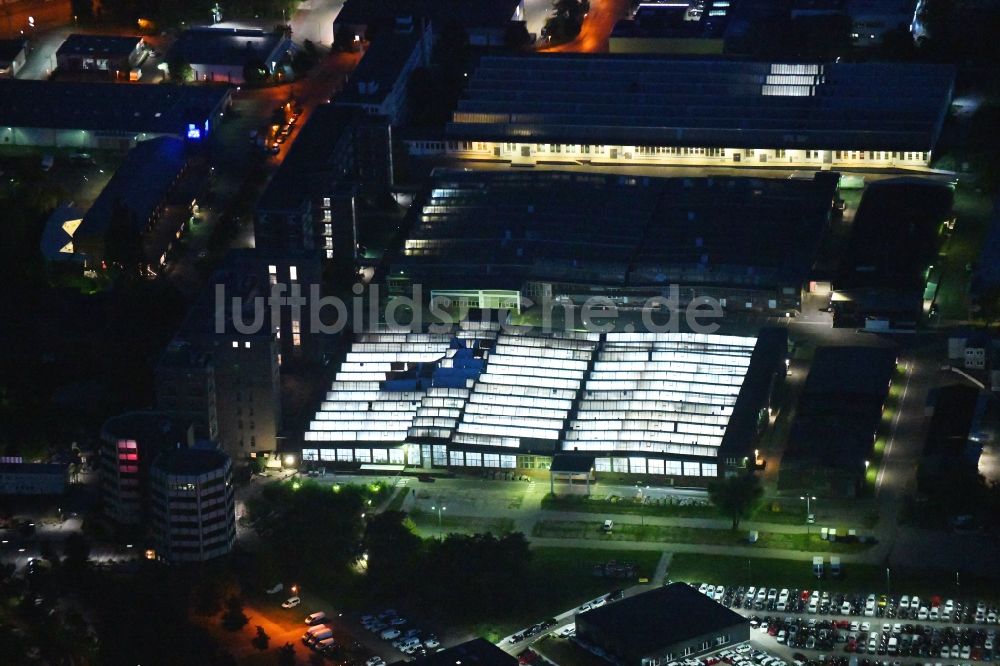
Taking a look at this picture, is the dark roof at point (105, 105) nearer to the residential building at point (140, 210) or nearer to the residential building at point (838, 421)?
the residential building at point (140, 210)

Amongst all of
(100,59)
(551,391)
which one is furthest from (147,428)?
(100,59)

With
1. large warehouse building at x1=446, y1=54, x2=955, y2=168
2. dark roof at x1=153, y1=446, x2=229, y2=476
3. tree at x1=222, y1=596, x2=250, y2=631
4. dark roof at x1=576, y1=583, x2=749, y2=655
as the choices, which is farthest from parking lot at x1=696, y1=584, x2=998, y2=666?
large warehouse building at x1=446, y1=54, x2=955, y2=168

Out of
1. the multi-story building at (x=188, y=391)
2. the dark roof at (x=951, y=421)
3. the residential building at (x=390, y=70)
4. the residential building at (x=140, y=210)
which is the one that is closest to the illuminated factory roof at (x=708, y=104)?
the residential building at (x=390, y=70)

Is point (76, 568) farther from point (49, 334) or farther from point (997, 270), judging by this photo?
point (997, 270)

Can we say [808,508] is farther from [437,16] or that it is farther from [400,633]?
[437,16]

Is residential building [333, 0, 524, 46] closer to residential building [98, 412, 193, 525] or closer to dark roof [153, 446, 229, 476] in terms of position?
residential building [98, 412, 193, 525]
